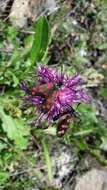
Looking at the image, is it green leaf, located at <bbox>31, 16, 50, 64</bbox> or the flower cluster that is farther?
green leaf, located at <bbox>31, 16, 50, 64</bbox>

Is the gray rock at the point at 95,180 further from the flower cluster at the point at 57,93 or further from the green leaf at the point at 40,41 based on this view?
the flower cluster at the point at 57,93

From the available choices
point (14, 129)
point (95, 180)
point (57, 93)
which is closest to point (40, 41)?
point (57, 93)

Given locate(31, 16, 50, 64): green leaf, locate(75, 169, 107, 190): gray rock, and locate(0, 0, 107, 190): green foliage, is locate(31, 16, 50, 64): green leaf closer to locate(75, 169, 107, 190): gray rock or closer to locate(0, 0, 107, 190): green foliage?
locate(0, 0, 107, 190): green foliage

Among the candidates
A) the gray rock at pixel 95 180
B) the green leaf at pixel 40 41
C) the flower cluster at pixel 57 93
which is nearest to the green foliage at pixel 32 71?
the green leaf at pixel 40 41

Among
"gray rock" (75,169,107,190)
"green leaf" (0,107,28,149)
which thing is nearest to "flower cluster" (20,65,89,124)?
"green leaf" (0,107,28,149)

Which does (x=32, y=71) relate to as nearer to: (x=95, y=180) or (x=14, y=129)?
(x=14, y=129)

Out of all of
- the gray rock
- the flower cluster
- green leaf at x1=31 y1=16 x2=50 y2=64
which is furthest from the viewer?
the gray rock
